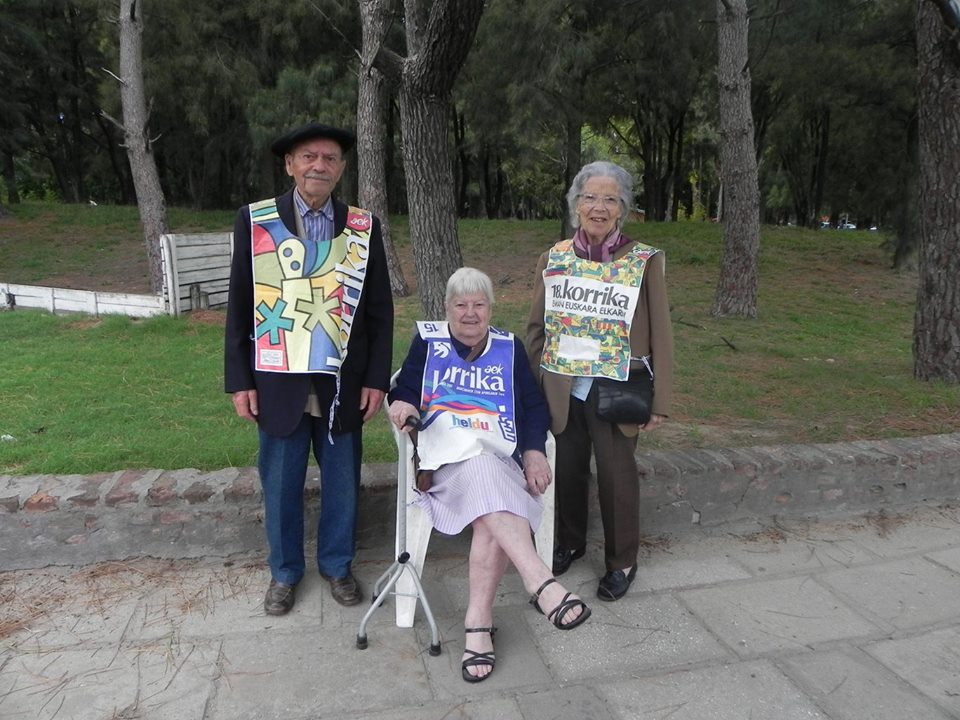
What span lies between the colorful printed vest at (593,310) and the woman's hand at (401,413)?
2.03 ft

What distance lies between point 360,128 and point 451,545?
287 inches

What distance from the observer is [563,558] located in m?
3.24

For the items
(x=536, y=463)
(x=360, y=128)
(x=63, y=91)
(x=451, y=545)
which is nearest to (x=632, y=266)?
(x=536, y=463)

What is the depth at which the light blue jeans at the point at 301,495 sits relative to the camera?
2830 mm


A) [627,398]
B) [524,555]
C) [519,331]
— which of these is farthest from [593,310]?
[519,331]

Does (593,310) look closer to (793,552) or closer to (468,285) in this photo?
(468,285)

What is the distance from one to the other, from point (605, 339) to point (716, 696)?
132cm

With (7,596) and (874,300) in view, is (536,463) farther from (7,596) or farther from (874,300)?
(874,300)

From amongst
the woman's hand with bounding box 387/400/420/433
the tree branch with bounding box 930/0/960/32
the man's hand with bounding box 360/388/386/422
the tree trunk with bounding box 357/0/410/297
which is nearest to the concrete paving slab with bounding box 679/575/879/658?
Result: the woman's hand with bounding box 387/400/420/433

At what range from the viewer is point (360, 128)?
9.41 meters

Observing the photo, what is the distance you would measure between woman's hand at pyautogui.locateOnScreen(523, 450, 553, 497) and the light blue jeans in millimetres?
691

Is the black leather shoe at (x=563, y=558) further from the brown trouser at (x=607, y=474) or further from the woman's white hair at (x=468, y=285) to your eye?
the woman's white hair at (x=468, y=285)

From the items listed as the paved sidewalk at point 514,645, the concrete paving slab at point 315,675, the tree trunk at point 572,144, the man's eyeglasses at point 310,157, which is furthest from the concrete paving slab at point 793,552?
the tree trunk at point 572,144

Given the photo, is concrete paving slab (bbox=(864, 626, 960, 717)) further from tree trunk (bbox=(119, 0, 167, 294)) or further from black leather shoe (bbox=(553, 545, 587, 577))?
tree trunk (bbox=(119, 0, 167, 294))
